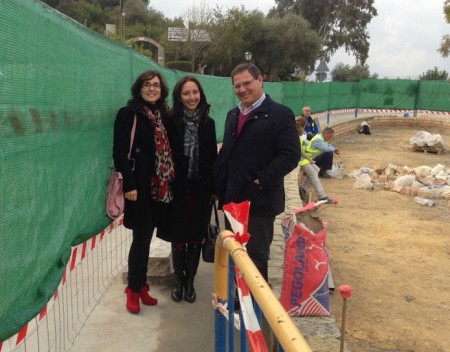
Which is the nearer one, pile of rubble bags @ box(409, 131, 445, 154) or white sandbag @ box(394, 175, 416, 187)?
white sandbag @ box(394, 175, 416, 187)

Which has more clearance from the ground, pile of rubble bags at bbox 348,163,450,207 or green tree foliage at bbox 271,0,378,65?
green tree foliage at bbox 271,0,378,65

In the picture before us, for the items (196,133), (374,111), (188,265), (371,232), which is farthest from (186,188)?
(374,111)

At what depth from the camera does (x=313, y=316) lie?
3371mm

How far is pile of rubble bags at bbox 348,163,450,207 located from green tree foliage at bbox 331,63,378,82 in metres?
47.8

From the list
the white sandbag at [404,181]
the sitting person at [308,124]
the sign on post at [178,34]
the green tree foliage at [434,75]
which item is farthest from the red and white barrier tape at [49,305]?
the green tree foliage at [434,75]

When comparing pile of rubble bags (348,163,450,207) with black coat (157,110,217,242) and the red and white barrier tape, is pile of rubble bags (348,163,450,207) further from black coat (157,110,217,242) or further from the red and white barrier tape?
the red and white barrier tape

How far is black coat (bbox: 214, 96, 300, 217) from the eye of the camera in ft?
10.0

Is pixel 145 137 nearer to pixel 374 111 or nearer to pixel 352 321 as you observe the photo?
pixel 352 321

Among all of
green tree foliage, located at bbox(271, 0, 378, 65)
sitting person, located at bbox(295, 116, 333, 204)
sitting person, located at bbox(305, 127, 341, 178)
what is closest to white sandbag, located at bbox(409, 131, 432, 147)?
sitting person, located at bbox(305, 127, 341, 178)

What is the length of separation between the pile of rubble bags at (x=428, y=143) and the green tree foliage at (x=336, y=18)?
38333 millimetres

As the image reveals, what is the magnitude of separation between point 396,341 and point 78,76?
323cm

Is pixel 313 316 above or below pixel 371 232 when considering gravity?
above

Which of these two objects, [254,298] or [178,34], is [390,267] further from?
[178,34]

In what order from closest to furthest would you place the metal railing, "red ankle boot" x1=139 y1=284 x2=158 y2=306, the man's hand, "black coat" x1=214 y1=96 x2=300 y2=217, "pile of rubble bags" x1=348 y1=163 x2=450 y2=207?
the metal railing → "black coat" x1=214 y1=96 x2=300 y2=217 → the man's hand → "red ankle boot" x1=139 y1=284 x2=158 y2=306 → "pile of rubble bags" x1=348 y1=163 x2=450 y2=207
